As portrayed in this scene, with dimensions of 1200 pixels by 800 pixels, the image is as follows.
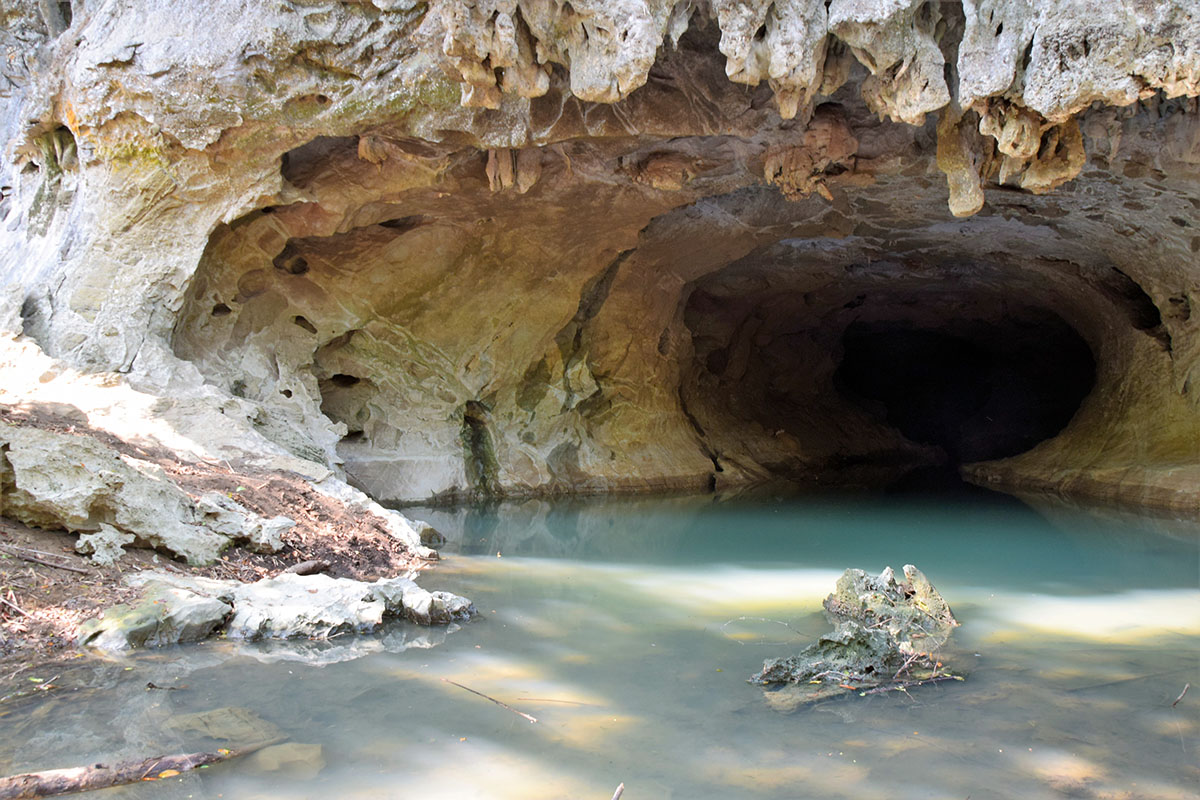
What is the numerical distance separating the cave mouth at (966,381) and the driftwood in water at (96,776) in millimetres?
19190

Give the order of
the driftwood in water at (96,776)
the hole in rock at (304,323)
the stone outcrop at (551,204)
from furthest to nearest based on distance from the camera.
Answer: the hole in rock at (304,323) → the stone outcrop at (551,204) → the driftwood in water at (96,776)

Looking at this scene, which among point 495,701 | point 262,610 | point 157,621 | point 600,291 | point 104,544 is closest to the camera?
point 495,701

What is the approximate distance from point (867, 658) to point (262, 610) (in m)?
2.79

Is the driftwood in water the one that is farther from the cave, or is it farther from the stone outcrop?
the cave

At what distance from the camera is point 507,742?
3.08 m

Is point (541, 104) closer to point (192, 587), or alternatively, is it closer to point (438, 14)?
point (438, 14)

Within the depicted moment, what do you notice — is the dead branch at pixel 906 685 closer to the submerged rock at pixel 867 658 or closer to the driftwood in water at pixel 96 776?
the submerged rock at pixel 867 658

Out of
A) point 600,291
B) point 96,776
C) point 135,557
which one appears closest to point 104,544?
point 135,557

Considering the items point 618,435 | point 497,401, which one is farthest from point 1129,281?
point 497,401

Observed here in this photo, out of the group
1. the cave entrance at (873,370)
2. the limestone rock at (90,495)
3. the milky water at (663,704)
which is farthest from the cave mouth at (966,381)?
the limestone rock at (90,495)

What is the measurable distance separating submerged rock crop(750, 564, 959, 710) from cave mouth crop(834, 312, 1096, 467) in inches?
643

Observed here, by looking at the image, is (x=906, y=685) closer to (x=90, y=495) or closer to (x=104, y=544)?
(x=104, y=544)

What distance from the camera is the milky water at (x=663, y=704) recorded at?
280 centimetres

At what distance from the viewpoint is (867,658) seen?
12.8 ft
